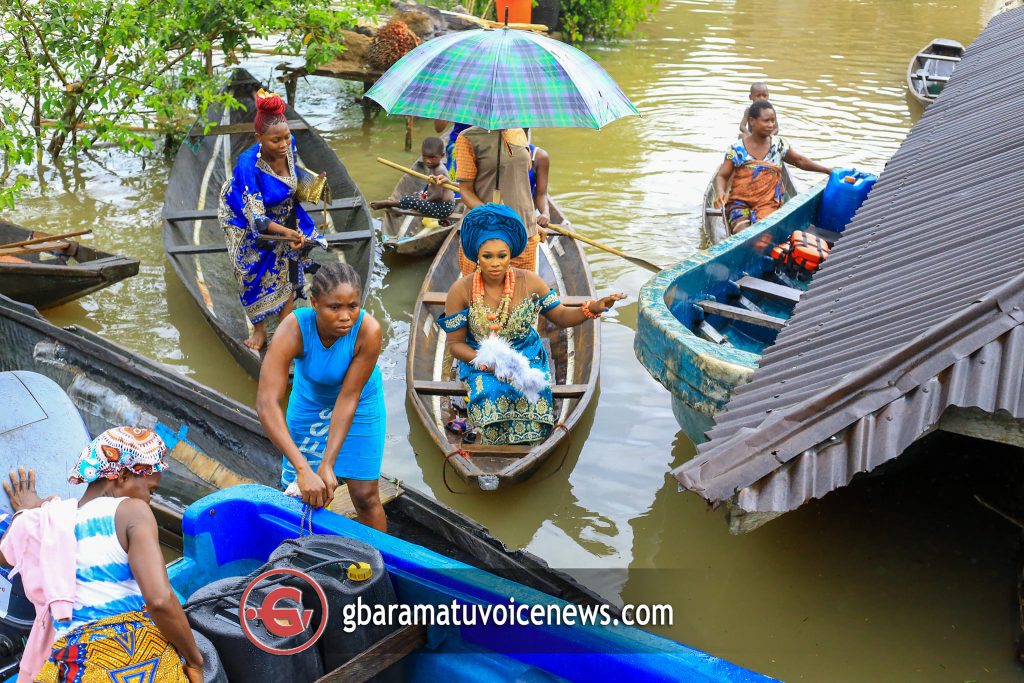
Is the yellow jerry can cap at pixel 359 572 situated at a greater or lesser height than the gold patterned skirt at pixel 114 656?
greater

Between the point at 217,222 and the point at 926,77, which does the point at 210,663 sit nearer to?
the point at 217,222

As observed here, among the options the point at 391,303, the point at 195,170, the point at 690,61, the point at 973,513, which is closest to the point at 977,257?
the point at 973,513

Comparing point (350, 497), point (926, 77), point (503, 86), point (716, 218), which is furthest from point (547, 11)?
point (350, 497)

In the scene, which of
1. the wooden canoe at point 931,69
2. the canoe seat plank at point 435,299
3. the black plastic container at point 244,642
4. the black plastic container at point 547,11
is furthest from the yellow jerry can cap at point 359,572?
the black plastic container at point 547,11

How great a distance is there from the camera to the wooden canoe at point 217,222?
6.82 metres

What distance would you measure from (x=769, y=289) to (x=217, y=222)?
4.95m

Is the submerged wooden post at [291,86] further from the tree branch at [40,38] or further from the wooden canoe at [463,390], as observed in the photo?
the wooden canoe at [463,390]

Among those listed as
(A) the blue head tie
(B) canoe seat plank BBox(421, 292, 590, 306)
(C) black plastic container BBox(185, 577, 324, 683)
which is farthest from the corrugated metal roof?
(B) canoe seat plank BBox(421, 292, 590, 306)

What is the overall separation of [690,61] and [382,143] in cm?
655

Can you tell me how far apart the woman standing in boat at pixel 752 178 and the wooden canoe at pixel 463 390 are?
59.7 inches

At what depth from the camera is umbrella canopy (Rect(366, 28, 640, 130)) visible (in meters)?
5.43

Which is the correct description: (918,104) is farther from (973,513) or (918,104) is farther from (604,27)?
(973,513)

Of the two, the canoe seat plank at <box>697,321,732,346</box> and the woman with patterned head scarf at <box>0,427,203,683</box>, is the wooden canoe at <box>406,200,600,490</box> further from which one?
the woman with patterned head scarf at <box>0,427,203,683</box>

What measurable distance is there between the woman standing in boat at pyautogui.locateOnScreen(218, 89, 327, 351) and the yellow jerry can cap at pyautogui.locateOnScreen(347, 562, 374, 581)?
11.8 feet
